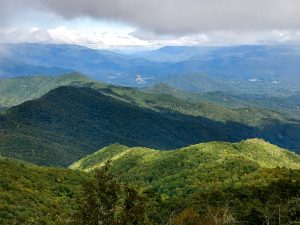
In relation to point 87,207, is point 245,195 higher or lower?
lower

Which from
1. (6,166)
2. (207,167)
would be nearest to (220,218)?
(6,166)

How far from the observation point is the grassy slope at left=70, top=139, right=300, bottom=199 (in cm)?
9745

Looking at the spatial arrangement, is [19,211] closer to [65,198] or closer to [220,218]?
[65,198]

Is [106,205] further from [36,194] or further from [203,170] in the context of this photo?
[203,170]

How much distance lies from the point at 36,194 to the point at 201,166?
2186 inches

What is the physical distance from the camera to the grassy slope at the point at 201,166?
9745 centimetres

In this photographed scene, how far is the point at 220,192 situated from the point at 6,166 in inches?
1574

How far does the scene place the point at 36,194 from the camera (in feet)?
232

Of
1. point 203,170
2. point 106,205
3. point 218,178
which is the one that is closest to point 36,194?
point 106,205

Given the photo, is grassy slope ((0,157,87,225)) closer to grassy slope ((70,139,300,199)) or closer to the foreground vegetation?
the foreground vegetation

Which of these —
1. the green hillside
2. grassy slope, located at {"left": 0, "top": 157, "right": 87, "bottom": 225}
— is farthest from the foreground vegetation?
the green hillside

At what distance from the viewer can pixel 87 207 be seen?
111 feet

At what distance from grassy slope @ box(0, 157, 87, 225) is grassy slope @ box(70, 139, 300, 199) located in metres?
12.6

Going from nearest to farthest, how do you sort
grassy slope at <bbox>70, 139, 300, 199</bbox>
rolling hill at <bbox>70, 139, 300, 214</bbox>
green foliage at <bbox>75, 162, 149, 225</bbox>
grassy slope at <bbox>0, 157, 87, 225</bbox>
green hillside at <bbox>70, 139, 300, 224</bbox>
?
green foliage at <bbox>75, 162, 149, 225</bbox> < grassy slope at <bbox>0, 157, 87, 225</bbox> < green hillside at <bbox>70, 139, 300, 224</bbox> < rolling hill at <bbox>70, 139, 300, 214</bbox> < grassy slope at <bbox>70, 139, 300, 199</bbox>
